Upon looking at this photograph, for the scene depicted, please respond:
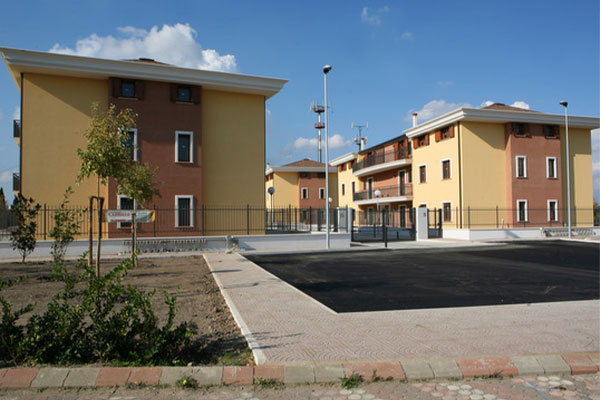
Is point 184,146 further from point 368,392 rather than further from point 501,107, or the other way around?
point 501,107

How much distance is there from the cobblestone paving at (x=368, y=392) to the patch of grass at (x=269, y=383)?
0.06 meters

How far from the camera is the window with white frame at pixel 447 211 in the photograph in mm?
31334

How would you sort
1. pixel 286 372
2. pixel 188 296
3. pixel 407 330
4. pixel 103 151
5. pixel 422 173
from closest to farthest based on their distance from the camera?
1. pixel 286 372
2. pixel 407 330
3. pixel 188 296
4. pixel 103 151
5. pixel 422 173

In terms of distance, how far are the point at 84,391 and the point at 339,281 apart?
7.56 meters

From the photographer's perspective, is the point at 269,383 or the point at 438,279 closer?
the point at 269,383

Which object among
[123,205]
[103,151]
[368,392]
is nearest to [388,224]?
[123,205]

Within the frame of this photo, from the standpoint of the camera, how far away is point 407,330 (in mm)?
6156

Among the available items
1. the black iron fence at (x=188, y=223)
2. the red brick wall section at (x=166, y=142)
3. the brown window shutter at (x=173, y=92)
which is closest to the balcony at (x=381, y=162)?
the black iron fence at (x=188, y=223)

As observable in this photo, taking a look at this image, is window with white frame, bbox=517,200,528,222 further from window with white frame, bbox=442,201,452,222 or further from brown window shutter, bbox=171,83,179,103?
brown window shutter, bbox=171,83,179,103

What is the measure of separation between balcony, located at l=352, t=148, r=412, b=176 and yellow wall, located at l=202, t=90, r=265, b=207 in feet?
59.6

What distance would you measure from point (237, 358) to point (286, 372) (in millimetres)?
707

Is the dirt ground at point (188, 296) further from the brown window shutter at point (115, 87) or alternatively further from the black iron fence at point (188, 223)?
the brown window shutter at point (115, 87)

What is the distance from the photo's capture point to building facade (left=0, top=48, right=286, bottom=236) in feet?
67.9

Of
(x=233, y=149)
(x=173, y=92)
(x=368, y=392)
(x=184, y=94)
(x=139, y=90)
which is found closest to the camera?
(x=368, y=392)
